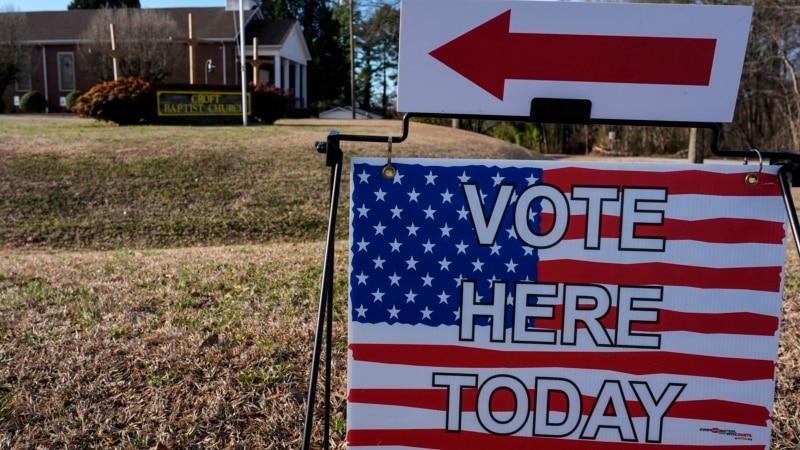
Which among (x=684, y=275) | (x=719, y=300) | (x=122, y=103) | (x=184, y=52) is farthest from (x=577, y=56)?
(x=184, y=52)

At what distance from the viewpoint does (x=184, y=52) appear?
3472 cm

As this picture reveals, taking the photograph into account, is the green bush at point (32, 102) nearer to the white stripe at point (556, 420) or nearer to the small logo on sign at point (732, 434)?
the white stripe at point (556, 420)

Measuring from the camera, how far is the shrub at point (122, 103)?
58.2ft

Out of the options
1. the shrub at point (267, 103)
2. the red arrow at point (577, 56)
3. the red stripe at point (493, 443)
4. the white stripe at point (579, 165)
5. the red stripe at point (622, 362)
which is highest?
the shrub at point (267, 103)

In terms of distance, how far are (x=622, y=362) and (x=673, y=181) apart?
0.55 metres

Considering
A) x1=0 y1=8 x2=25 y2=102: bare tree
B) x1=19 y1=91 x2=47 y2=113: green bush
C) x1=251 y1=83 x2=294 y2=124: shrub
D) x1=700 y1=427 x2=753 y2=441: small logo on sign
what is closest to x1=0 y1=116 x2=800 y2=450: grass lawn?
x1=700 y1=427 x2=753 y2=441: small logo on sign

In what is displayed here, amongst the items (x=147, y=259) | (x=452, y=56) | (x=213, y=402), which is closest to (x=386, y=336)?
(x=452, y=56)

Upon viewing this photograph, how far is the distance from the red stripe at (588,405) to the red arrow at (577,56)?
0.94m

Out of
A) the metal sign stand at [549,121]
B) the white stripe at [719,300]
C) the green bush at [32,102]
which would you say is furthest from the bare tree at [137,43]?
the white stripe at [719,300]

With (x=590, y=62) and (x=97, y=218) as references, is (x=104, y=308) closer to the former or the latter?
(x=590, y=62)

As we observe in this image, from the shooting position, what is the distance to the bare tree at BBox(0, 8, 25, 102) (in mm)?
34938

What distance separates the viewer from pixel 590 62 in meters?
2.01

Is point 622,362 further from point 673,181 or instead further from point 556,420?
point 673,181

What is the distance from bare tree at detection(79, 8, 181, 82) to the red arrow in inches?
1237
